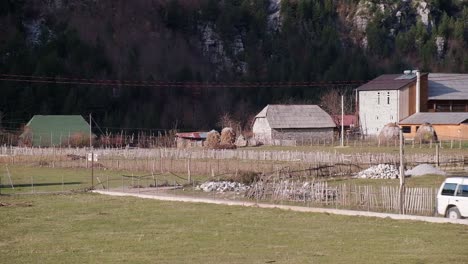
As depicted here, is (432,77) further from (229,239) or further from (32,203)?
(229,239)

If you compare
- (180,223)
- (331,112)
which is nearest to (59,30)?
(331,112)

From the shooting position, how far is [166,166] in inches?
2296

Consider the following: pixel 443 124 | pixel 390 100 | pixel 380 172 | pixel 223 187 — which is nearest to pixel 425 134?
pixel 443 124

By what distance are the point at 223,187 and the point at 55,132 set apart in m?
47.8

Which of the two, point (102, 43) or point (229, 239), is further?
point (102, 43)

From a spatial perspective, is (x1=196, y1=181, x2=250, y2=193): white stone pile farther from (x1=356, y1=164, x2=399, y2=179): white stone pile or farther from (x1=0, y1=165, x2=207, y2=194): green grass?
(x1=356, y1=164, x2=399, y2=179): white stone pile

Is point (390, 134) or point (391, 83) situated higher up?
point (391, 83)

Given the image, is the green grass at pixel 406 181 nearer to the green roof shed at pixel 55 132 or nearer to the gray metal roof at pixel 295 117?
the green roof shed at pixel 55 132

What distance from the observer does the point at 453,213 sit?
1156 inches

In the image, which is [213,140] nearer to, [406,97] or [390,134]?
[390,134]

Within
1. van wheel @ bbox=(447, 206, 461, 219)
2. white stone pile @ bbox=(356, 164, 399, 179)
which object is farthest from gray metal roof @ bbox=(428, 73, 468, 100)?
van wheel @ bbox=(447, 206, 461, 219)

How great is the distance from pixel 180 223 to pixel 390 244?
329 inches

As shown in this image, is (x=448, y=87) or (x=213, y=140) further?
(x=448, y=87)

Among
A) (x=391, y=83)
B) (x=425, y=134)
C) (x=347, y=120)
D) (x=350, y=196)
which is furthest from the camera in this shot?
(x=347, y=120)
